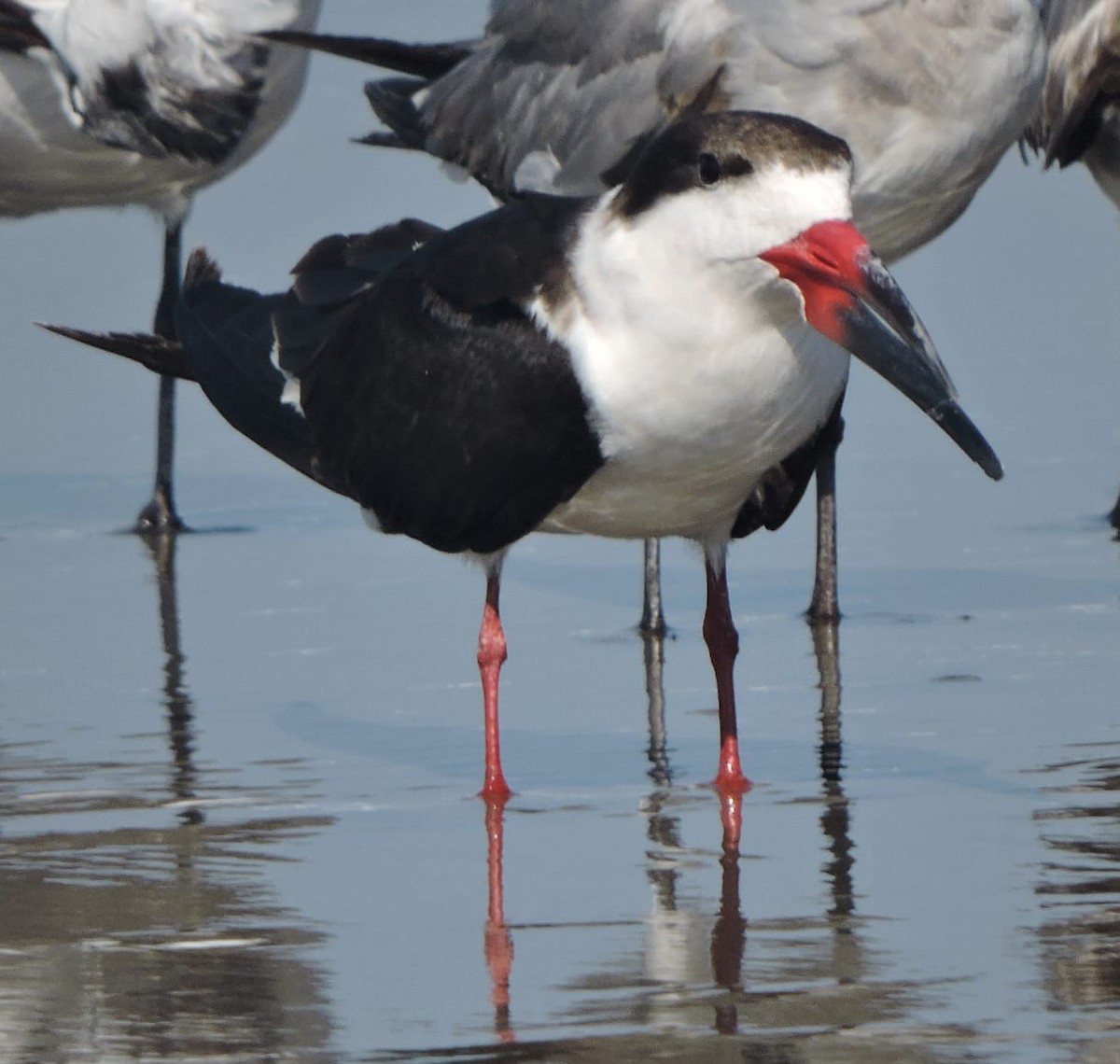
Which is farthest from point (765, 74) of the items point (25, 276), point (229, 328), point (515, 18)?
point (25, 276)

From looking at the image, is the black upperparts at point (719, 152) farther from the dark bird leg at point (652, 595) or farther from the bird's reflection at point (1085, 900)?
the dark bird leg at point (652, 595)

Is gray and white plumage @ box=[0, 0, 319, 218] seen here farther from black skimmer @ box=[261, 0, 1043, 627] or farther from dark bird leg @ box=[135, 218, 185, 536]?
black skimmer @ box=[261, 0, 1043, 627]

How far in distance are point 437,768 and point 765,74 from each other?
2.10 metres

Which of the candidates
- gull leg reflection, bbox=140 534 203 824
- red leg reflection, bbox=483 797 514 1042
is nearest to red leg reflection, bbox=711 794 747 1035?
red leg reflection, bbox=483 797 514 1042

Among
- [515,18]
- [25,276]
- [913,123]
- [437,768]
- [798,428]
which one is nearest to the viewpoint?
[798,428]

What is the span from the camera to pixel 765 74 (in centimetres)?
702

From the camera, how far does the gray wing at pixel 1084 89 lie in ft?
27.4

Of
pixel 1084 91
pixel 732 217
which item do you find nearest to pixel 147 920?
pixel 732 217

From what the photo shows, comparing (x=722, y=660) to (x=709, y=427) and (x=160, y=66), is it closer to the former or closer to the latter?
(x=709, y=427)

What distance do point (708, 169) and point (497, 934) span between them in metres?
1.28

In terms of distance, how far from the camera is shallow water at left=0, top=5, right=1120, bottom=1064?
4.09 metres

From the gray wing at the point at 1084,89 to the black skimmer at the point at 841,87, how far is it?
1.21m

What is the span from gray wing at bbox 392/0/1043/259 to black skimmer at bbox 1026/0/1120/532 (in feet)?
3.89

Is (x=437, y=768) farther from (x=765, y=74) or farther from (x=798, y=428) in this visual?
(x=765, y=74)
